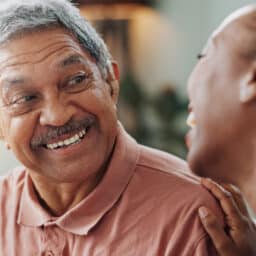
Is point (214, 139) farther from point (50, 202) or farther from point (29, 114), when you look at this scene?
point (50, 202)

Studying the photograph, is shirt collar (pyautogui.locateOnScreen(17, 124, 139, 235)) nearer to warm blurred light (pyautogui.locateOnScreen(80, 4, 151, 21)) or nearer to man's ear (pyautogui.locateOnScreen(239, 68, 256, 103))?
man's ear (pyautogui.locateOnScreen(239, 68, 256, 103))

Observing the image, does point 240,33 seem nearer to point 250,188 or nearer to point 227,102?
point 227,102

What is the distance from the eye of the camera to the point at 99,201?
1.62 m

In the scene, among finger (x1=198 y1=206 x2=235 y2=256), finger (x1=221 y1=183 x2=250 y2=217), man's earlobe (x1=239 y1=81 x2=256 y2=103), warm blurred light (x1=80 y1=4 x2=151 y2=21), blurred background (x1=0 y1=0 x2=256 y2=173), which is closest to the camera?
man's earlobe (x1=239 y1=81 x2=256 y2=103)

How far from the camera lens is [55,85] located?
1519mm

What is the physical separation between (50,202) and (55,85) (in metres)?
0.34

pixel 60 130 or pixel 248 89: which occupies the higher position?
pixel 248 89

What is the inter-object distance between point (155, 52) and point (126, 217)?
13.8 ft

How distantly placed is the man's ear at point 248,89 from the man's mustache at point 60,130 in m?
0.42

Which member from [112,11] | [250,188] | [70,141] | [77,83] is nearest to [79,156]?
[70,141]

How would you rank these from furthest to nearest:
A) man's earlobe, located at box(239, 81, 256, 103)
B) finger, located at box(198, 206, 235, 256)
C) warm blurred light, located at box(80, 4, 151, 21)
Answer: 1. warm blurred light, located at box(80, 4, 151, 21)
2. finger, located at box(198, 206, 235, 256)
3. man's earlobe, located at box(239, 81, 256, 103)

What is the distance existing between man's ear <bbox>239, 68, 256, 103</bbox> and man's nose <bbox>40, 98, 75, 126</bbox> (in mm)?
434

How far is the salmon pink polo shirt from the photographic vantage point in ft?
5.02

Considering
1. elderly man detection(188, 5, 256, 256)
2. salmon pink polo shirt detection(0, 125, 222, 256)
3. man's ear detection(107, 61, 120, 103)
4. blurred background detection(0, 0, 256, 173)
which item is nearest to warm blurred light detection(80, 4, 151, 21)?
blurred background detection(0, 0, 256, 173)
